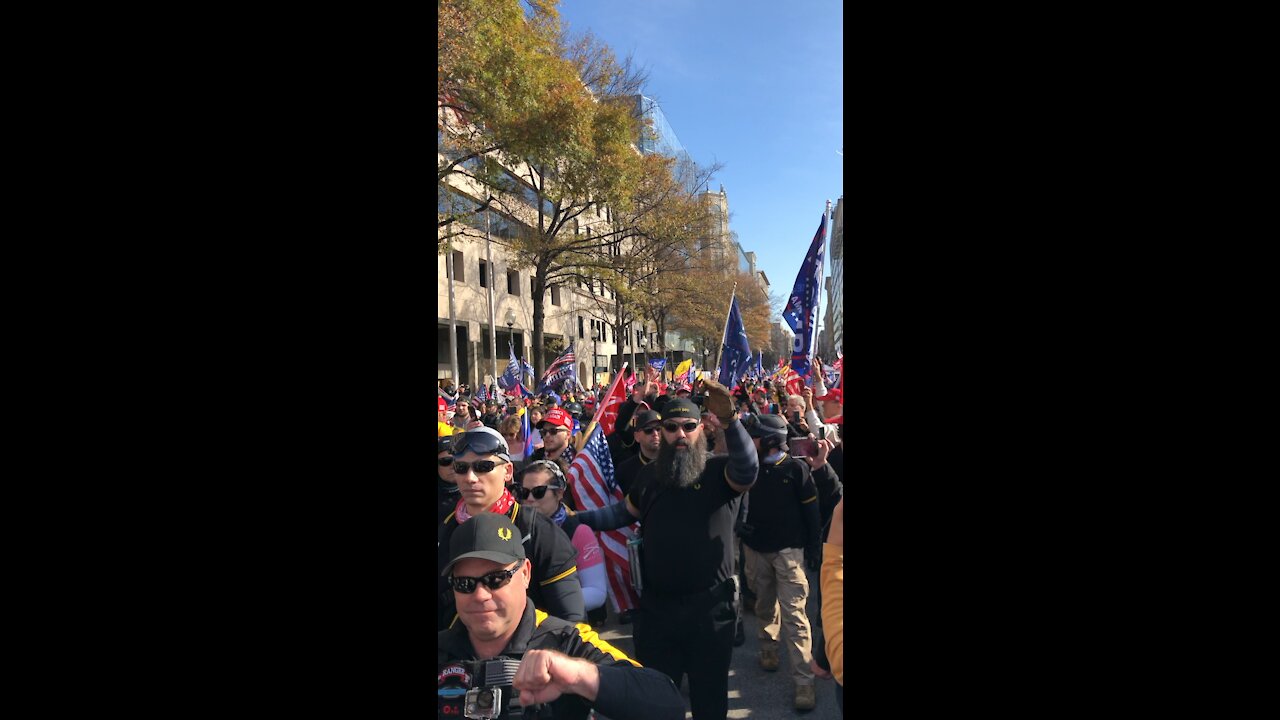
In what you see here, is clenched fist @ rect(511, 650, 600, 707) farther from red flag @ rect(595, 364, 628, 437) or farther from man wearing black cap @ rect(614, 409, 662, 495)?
red flag @ rect(595, 364, 628, 437)

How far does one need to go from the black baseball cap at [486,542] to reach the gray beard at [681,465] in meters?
1.44

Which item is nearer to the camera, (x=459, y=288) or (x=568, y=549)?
(x=568, y=549)

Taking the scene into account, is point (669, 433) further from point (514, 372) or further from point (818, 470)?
point (514, 372)

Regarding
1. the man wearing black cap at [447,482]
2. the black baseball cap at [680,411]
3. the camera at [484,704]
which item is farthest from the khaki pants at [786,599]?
the camera at [484,704]

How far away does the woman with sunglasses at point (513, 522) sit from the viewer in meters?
2.91

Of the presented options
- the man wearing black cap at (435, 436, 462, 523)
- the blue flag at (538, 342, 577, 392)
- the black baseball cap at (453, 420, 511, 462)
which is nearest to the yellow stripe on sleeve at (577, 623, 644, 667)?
the black baseball cap at (453, 420, 511, 462)

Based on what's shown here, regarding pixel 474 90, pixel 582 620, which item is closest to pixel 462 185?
pixel 474 90

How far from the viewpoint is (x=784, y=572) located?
4.63 m

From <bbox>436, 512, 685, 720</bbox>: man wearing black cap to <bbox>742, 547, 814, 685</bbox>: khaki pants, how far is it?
95.0 inches

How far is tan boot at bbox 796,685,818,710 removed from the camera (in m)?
4.19

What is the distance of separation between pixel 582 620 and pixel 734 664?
7.94 ft

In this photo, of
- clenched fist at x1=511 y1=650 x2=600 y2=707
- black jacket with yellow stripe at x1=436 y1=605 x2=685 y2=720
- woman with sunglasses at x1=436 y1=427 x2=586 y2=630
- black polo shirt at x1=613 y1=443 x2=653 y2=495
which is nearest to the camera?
clenched fist at x1=511 y1=650 x2=600 y2=707

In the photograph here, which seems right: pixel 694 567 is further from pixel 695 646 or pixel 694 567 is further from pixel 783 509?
pixel 783 509
